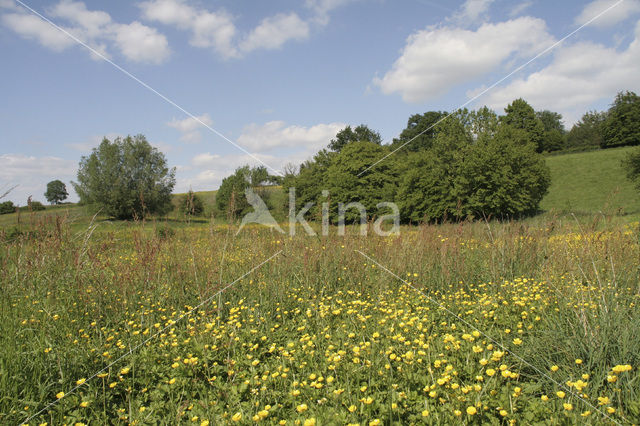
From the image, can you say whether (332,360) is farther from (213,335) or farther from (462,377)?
(213,335)

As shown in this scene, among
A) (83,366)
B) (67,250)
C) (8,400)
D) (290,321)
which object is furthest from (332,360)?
(67,250)

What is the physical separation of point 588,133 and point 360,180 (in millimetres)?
55657

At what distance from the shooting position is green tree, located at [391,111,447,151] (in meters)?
51.2

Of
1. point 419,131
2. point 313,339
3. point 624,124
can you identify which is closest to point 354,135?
point 419,131

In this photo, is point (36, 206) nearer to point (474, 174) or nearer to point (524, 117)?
point (474, 174)

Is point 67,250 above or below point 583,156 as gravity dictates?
below

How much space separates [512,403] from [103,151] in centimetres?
3662

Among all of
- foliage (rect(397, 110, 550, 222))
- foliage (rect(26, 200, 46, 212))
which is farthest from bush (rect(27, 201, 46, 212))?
foliage (rect(397, 110, 550, 222))

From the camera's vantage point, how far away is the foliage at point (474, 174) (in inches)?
916

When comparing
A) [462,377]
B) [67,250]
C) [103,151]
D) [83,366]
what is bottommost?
[462,377]

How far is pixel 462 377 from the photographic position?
9.70ft

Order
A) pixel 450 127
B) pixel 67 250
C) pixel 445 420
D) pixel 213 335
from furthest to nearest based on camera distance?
1. pixel 450 127
2. pixel 67 250
3. pixel 213 335
4. pixel 445 420

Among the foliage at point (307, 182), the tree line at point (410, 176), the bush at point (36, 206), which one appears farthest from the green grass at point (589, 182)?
Result: the bush at point (36, 206)

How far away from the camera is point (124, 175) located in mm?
30656
